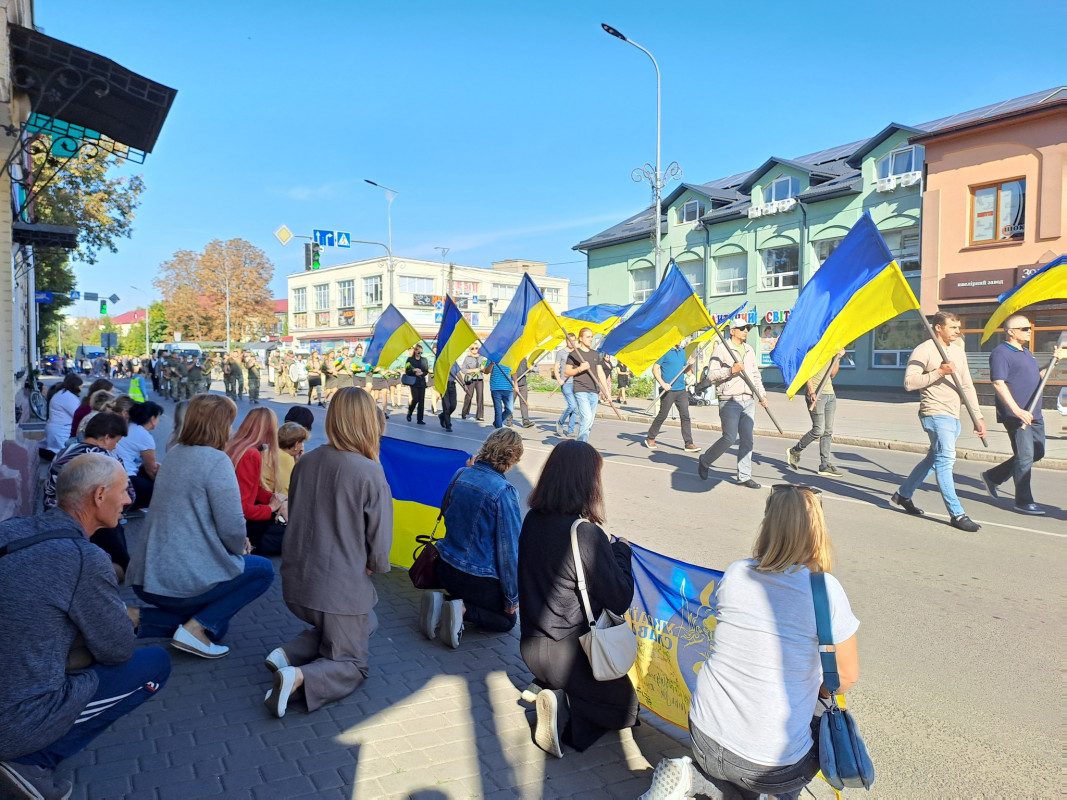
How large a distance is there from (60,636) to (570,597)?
1.98 metres

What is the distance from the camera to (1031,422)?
759cm

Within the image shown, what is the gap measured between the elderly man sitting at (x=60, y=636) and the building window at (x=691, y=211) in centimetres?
3849

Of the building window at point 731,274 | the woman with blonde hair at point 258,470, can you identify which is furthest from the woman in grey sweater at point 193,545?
the building window at point 731,274

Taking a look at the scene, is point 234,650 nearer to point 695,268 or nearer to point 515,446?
point 515,446

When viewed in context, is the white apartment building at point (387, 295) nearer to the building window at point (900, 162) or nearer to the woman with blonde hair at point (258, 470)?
the building window at point (900, 162)

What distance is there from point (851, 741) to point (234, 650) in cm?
355

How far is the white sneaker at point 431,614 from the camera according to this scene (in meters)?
4.65

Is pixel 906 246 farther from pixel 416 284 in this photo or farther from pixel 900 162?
pixel 416 284

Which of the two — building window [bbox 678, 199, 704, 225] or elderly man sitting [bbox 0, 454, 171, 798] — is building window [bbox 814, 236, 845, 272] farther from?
elderly man sitting [bbox 0, 454, 171, 798]

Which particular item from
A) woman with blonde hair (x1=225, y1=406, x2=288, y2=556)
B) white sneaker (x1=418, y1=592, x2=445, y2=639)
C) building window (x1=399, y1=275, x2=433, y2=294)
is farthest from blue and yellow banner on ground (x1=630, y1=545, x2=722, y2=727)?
building window (x1=399, y1=275, x2=433, y2=294)

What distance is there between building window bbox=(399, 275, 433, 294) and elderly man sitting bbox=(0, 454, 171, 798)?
67.8 meters

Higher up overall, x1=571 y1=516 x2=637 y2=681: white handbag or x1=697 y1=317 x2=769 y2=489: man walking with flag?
x1=697 y1=317 x2=769 y2=489: man walking with flag

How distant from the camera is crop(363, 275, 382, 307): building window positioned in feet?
231

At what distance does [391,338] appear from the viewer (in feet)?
47.4
